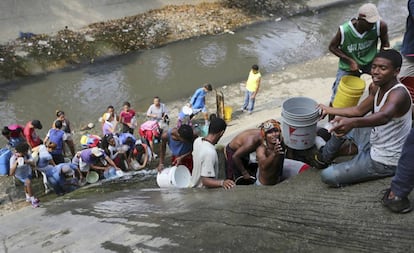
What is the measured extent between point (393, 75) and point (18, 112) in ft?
37.1

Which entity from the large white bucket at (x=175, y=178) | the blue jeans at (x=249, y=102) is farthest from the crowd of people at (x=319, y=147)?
the blue jeans at (x=249, y=102)

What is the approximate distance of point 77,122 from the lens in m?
11.5

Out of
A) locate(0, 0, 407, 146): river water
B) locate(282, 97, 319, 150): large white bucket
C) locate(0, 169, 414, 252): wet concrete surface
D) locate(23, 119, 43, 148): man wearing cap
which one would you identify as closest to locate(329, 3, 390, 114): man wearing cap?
locate(282, 97, 319, 150): large white bucket

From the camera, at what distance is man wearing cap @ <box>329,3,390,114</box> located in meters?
4.93

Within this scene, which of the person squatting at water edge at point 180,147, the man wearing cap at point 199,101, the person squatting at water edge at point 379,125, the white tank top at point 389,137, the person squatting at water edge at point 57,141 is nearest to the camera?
the person squatting at water edge at point 379,125

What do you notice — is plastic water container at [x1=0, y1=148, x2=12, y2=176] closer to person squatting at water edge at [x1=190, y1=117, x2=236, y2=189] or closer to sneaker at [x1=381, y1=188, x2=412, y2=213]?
person squatting at water edge at [x1=190, y1=117, x2=236, y2=189]

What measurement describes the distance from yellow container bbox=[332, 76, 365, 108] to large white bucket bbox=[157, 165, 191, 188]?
2.18 metres

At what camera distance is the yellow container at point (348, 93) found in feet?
15.2

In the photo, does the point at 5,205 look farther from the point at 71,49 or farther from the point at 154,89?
the point at 71,49

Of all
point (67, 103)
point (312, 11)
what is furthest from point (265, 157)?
point (312, 11)

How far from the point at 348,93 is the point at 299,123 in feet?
2.18

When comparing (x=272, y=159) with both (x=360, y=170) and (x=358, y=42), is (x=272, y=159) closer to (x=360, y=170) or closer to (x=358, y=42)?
(x=360, y=170)

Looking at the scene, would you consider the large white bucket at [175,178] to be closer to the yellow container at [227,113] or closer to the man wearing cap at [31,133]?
the man wearing cap at [31,133]

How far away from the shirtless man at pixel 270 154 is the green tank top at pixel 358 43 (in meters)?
1.47
